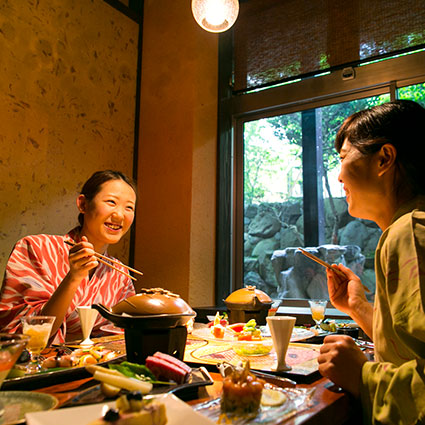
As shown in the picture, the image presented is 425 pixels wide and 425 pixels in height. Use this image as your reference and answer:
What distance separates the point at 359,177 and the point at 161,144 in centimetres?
242

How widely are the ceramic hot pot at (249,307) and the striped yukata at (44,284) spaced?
2.10 ft

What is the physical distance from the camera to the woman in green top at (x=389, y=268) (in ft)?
2.63

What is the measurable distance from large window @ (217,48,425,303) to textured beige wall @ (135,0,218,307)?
20 cm

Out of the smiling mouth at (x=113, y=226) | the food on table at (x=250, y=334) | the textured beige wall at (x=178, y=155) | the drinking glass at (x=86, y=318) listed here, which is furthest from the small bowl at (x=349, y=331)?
the textured beige wall at (x=178, y=155)

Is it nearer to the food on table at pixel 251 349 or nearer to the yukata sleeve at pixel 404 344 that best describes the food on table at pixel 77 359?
the food on table at pixel 251 349

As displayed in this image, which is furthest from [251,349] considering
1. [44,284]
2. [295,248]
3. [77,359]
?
[295,248]

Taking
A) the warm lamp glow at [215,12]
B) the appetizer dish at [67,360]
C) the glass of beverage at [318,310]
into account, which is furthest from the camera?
the warm lamp glow at [215,12]

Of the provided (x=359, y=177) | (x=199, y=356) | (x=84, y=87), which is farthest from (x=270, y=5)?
(x=199, y=356)

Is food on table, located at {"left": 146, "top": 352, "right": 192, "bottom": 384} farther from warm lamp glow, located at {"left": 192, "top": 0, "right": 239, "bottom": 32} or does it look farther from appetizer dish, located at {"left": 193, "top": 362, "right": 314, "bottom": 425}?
warm lamp glow, located at {"left": 192, "top": 0, "right": 239, "bottom": 32}

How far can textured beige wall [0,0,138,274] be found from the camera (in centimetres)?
255

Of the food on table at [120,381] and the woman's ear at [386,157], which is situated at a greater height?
the woman's ear at [386,157]

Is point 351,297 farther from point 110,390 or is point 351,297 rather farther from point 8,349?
point 8,349

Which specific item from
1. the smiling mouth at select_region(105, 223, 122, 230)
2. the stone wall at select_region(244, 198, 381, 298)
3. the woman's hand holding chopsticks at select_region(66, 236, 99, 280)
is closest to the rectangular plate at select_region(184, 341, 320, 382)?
the woman's hand holding chopsticks at select_region(66, 236, 99, 280)

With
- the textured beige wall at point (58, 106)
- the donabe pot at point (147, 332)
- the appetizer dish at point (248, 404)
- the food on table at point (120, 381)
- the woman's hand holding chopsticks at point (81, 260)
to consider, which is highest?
the textured beige wall at point (58, 106)
